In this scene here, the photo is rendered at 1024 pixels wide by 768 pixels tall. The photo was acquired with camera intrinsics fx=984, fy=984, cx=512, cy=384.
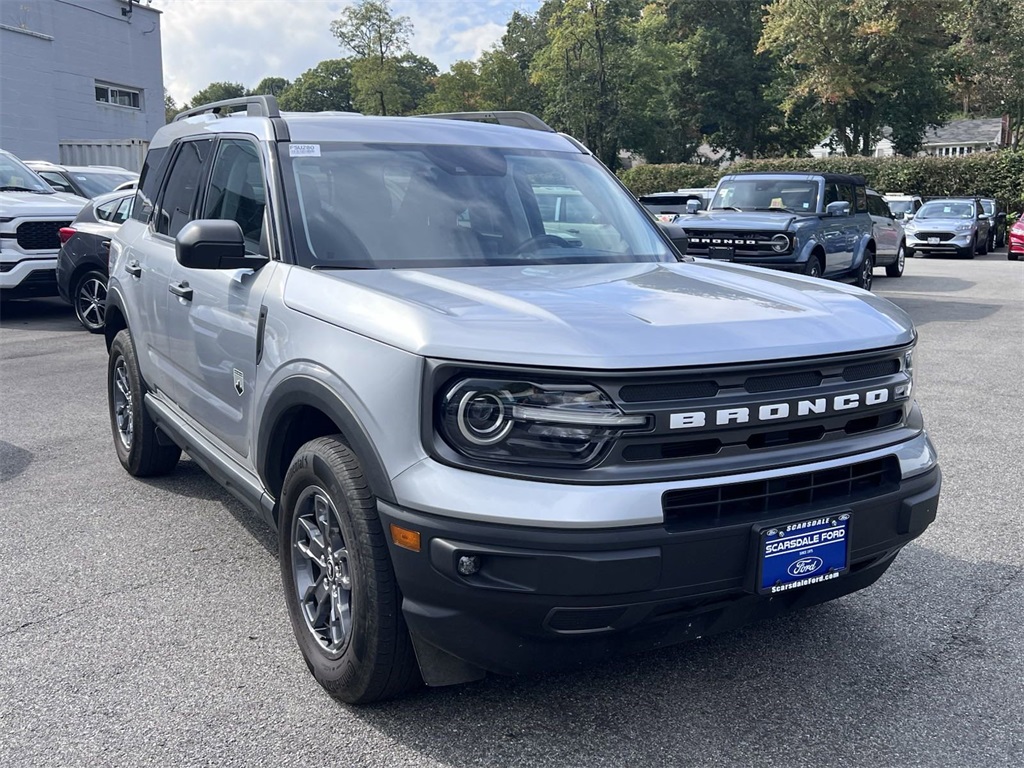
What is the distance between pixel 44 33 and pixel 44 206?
20225 millimetres

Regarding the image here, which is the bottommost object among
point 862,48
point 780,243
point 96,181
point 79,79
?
point 780,243

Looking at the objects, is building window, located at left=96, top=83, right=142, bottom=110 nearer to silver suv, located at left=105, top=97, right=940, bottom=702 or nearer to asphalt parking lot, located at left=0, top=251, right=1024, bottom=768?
asphalt parking lot, located at left=0, top=251, right=1024, bottom=768

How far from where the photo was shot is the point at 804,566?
279 centimetres

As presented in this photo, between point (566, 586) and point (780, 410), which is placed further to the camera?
point (780, 410)

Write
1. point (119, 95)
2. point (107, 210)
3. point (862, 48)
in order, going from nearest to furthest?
point (107, 210)
point (119, 95)
point (862, 48)

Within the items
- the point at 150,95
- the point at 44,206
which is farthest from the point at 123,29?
the point at 44,206

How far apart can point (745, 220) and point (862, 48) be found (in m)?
35.8

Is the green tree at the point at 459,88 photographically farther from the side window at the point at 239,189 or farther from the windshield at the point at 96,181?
the side window at the point at 239,189

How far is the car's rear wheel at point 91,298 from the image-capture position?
10953 millimetres

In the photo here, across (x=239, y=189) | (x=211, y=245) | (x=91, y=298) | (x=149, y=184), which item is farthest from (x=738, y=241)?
(x=211, y=245)

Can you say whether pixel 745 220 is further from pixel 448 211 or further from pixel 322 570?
pixel 322 570

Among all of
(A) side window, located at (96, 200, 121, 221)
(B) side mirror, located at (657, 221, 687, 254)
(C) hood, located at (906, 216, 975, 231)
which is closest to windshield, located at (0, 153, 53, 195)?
(A) side window, located at (96, 200, 121, 221)

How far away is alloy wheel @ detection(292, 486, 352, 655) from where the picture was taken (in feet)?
10.1

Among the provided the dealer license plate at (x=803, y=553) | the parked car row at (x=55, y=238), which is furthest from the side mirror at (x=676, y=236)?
the parked car row at (x=55, y=238)
